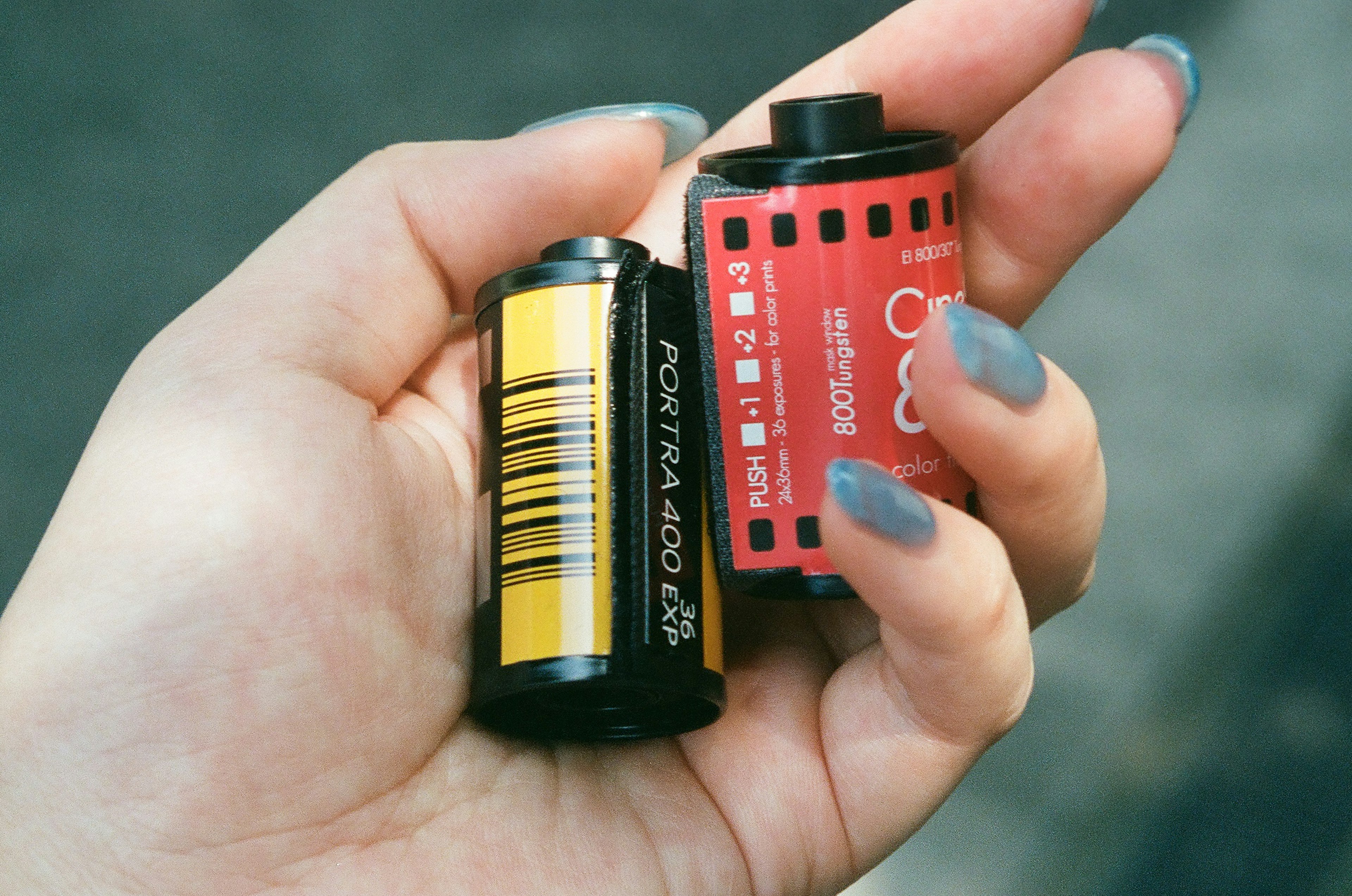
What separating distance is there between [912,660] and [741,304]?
361 mm

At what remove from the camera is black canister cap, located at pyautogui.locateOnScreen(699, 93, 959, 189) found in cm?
110

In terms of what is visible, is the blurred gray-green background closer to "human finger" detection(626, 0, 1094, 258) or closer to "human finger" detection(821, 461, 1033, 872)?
"human finger" detection(821, 461, 1033, 872)

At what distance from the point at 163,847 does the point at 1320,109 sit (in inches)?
92.3

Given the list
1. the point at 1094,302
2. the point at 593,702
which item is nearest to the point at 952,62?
the point at 593,702

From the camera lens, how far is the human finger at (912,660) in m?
1.01

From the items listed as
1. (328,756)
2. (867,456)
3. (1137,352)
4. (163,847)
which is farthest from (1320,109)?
(163,847)

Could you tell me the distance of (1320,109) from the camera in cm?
238

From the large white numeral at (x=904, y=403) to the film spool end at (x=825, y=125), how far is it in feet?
0.64

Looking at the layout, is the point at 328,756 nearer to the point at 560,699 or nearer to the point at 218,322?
the point at 560,699

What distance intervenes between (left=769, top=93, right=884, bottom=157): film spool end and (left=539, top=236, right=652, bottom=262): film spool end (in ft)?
0.57

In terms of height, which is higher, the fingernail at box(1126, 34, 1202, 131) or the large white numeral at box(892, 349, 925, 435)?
the fingernail at box(1126, 34, 1202, 131)

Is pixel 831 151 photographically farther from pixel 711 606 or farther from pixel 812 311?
pixel 711 606

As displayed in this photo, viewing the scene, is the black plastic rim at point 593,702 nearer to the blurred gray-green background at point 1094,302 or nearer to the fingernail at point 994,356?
the fingernail at point 994,356

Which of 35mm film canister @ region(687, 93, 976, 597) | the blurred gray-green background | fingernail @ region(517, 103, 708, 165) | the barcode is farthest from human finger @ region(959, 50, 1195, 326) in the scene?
the blurred gray-green background
